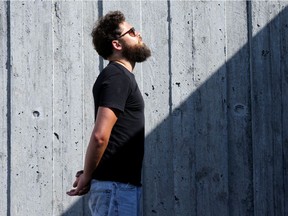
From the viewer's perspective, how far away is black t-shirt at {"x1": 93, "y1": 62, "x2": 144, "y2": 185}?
3.67 meters

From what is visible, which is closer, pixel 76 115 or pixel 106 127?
pixel 106 127

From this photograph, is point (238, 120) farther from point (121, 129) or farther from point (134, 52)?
point (121, 129)

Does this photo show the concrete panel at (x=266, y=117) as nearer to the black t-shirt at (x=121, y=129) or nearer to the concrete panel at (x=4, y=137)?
the black t-shirt at (x=121, y=129)

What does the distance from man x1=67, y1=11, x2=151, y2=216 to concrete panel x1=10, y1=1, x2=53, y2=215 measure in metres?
1.03

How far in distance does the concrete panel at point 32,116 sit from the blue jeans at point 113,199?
3.88 ft

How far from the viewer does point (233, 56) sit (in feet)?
16.2

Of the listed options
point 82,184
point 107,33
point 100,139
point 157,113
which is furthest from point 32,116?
point 100,139

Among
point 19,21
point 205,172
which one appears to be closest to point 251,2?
A: point 205,172

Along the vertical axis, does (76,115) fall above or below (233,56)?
below

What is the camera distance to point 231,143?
4.95 metres

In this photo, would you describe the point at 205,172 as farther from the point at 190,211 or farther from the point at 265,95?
the point at 265,95

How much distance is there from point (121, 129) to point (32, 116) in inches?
48.4

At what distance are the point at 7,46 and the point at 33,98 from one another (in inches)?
14.0

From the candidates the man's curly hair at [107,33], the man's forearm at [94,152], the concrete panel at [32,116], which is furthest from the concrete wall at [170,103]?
the man's forearm at [94,152]
